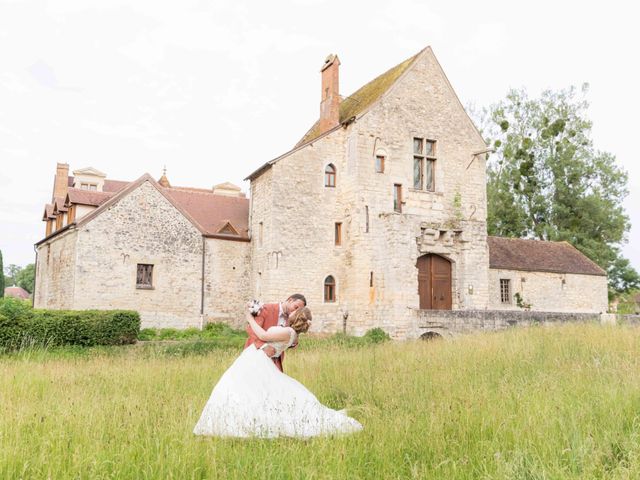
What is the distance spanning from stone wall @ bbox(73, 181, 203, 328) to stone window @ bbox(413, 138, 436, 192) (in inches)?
383

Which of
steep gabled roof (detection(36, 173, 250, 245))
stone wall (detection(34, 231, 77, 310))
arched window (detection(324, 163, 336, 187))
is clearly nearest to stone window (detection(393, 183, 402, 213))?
arched window (detection(324, 163, 336, 187))

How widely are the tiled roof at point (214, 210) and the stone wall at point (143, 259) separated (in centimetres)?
162

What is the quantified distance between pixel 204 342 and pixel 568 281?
21.2 m

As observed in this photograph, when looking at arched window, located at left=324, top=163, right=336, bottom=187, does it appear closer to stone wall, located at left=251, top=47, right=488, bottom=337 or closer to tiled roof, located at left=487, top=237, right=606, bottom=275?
stone wall, located at left=251, top=47, right=488, bottom=337

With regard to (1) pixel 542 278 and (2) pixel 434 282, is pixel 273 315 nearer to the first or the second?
(2) pixel 434 282

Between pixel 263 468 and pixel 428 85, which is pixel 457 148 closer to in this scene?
pixel 428 85

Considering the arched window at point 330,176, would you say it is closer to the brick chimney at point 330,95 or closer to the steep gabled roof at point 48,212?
the brick chimney at point 330,95

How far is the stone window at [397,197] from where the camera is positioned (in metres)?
23.5

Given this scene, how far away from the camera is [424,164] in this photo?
24328mm

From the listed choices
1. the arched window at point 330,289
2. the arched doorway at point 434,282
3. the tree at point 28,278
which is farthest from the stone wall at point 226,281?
the tree at point 28,278

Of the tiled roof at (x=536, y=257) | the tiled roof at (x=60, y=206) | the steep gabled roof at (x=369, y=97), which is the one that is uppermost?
the steep gabled roof at (x=369, y=97)

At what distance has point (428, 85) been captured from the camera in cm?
2461

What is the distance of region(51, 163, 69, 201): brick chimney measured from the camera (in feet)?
105

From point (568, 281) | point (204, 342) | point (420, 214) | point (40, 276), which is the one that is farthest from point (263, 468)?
point (568, 281)
